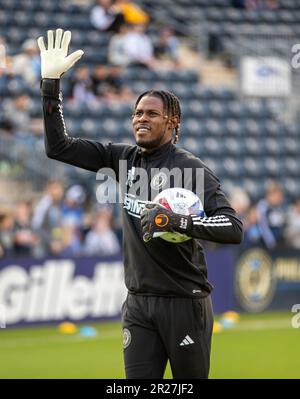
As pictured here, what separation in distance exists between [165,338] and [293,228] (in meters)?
11.8

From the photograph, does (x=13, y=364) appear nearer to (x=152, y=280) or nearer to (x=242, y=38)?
(x=152, y=280)

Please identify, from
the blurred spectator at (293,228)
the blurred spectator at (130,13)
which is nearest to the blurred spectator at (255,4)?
the blurred spectator at (130,13)

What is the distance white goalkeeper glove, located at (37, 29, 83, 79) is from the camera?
5.91 m

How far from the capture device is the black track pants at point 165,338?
18.9 ft

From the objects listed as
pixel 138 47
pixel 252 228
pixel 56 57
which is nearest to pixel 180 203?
pixel 56 57

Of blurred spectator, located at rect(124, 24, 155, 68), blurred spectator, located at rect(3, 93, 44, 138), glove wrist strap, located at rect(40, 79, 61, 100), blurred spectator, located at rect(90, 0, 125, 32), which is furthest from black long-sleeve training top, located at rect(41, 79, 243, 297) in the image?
blurred spectator, located at rect(90, 0, 125, 32)

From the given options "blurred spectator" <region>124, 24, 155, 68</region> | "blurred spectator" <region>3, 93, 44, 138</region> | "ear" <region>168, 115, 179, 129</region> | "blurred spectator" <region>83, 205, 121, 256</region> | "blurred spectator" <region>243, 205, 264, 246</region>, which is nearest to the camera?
"ear" <region>168, 115, 179, 129</region>

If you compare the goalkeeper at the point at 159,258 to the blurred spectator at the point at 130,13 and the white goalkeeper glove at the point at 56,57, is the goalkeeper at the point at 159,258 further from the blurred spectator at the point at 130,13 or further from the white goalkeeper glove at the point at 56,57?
the blurred spectator at the point at 130,13

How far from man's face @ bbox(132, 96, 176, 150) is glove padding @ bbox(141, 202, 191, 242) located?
17.6 inches

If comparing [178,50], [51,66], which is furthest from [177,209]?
[178,50]

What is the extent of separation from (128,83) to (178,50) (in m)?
2.91

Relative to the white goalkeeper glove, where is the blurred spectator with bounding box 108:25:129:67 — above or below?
above

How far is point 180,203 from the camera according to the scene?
5730 mm

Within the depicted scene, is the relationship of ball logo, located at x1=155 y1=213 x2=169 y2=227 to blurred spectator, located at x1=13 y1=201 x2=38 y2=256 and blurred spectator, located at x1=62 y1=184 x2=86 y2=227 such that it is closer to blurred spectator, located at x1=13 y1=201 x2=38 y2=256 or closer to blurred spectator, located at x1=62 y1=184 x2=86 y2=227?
blurred spectator, located at x1=13 y1=201 x2=38 y2=256
